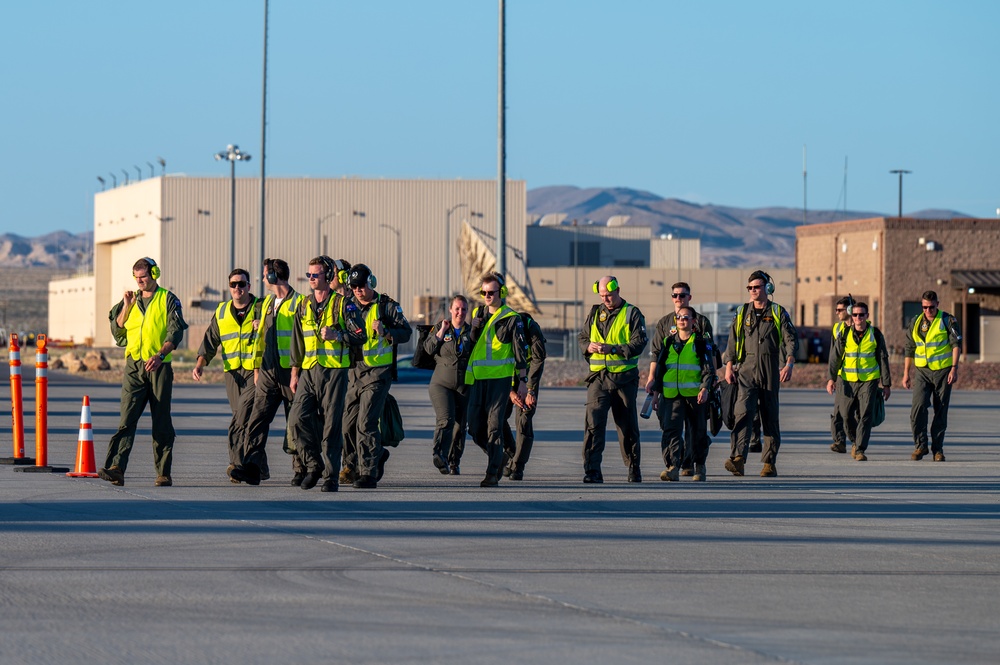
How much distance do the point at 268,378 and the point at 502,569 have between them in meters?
5.01

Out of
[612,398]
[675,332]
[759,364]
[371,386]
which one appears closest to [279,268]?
[371,386]

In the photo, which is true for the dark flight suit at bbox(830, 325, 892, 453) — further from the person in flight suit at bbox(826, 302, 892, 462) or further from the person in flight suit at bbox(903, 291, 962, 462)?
the person in flight suit at bbox(903, 291, 962, 462)

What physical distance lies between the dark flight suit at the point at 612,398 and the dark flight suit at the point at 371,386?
5.86 ft

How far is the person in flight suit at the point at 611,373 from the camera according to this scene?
46.5 feet

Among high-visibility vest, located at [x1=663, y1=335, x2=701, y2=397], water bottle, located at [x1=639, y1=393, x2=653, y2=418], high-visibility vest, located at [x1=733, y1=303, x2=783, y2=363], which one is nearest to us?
high-visibility vest, located at [x1=663, y1=335, x2=701, y2=397]

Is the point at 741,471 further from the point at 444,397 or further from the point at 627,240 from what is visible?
the point at 627,240

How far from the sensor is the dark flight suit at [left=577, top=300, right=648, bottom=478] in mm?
14172

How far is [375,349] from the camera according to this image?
13.3 m

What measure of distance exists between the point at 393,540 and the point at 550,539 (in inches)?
39.0

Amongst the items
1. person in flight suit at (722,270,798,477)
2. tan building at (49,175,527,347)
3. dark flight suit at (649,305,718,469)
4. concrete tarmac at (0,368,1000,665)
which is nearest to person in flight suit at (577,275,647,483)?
concrete tarmac at (0,368,1000,665)

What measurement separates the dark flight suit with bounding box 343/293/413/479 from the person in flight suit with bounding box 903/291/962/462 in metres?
6.83

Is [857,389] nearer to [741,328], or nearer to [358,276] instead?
[741,328]

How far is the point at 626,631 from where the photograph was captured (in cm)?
725

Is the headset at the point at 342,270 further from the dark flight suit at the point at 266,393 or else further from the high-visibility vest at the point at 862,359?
the high-visibility vest at the point at 862,359
